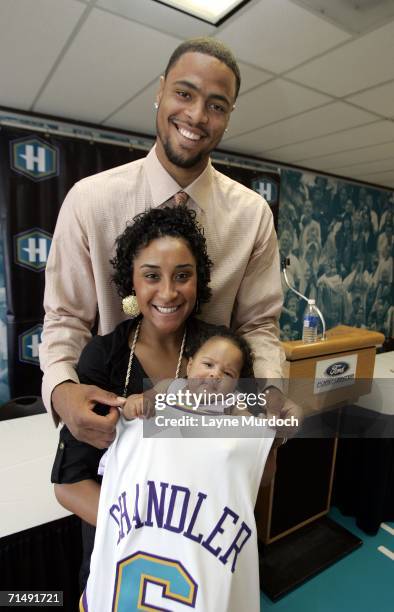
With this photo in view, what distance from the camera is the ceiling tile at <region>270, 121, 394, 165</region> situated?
124 inches

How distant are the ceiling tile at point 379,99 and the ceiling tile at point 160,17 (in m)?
1.17

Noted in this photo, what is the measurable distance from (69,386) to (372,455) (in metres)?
1.92

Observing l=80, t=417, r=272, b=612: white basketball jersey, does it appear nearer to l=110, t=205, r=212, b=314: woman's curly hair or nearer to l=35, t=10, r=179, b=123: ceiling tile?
l=110, t=205, r=212, b=314: woman's curly hair

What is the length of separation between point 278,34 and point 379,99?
1.09 meters

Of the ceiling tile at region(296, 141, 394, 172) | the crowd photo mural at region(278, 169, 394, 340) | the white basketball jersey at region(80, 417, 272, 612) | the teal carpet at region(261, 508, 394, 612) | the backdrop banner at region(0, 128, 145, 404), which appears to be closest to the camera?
the white basketball jersey at region(80, 417, 272, 612)

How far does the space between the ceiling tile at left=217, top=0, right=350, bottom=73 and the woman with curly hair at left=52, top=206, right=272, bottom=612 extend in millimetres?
1256

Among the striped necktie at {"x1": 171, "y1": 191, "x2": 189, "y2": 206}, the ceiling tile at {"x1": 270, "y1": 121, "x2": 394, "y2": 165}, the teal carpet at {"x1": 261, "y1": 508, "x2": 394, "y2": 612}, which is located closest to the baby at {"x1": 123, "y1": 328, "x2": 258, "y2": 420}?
the striped necktie at {"x1": 171, "y1": 191, "x2": 189, "y2": 206}

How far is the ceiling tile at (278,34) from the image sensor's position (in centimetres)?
165

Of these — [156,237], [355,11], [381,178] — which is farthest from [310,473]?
[381,178]

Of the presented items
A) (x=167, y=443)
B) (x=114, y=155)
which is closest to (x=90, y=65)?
(x=114, y=155)

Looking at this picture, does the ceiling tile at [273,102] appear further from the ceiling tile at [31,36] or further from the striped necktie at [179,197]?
the striped necktie at [179,197]

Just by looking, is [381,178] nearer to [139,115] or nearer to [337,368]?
[139,115]

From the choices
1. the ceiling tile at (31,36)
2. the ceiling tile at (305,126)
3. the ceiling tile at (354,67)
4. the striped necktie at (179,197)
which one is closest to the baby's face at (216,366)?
the striped necktie at (179,197)

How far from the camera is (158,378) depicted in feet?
3.10
